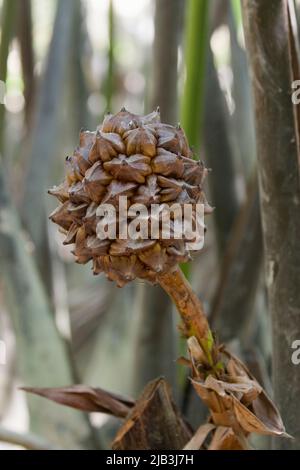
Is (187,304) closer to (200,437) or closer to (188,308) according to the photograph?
(188,308)

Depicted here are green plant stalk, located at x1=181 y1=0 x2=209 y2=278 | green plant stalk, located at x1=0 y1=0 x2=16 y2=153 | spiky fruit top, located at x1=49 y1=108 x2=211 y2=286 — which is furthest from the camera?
green plant stalk, located at x1=0 y1=0 x2=16 y2=153

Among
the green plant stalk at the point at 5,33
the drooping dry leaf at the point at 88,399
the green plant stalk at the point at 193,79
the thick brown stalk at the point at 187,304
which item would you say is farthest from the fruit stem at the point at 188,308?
the green plant stalk at the point at 5,33

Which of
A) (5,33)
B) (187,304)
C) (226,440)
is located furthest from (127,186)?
(5,33)

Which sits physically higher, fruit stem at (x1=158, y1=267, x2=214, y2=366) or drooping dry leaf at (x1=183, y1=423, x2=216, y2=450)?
fruit stem at (x1=158, y1=267, x2=214, y2=366)

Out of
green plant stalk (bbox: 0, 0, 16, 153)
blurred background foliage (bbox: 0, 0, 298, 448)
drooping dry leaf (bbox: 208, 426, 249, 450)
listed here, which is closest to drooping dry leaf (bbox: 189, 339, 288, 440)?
drooping dry leaf (bbox: 208, 426, 249, 450)

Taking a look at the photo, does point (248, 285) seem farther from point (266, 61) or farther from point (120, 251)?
point (120, 251)

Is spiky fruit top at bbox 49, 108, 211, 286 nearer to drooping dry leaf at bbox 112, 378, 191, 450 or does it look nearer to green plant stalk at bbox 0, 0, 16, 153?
drooping dry leaf at bbox 112, 378, 191, 450
